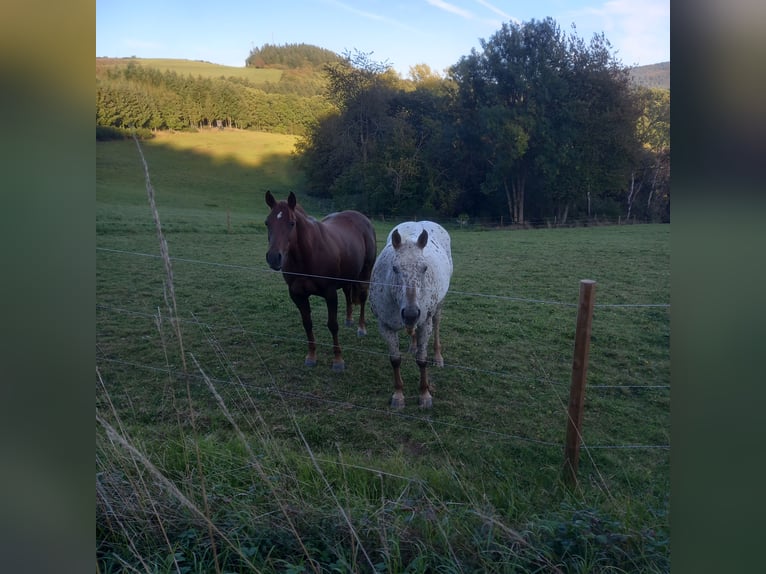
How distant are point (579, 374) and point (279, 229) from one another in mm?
2806

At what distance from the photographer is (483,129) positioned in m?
9.02

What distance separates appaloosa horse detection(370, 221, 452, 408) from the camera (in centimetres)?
385

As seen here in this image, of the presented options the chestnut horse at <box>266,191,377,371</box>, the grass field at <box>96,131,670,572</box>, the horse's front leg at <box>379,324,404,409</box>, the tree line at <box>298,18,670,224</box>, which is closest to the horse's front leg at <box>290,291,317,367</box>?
the chestnut horse at <box>266,191,377,371</box>

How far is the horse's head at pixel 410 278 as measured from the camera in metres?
3.76

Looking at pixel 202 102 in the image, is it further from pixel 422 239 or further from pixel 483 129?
pixel 422 239

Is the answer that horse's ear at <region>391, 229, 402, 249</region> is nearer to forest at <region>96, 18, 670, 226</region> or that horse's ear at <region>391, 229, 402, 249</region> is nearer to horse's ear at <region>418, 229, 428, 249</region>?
horse's ear at <region>418, 229, 428, 249</region>

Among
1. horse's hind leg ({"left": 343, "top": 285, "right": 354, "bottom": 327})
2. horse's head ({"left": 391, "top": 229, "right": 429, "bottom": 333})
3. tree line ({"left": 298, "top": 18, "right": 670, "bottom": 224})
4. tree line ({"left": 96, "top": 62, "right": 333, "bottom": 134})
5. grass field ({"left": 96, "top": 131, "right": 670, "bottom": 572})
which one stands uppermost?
tree line ({"left": 96, "top": 62, "right": 333, "bottom": 134})

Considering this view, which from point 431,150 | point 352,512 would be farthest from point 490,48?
point 352,512

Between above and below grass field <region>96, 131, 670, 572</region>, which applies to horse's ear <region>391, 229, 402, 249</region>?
above

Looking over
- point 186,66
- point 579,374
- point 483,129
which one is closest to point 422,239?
point 579,374

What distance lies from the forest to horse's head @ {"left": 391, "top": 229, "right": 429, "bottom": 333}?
5.33 metres

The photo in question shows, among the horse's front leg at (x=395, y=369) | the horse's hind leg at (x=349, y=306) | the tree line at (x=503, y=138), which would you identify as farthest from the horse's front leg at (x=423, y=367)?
the tree line at (x=503, y=138)
